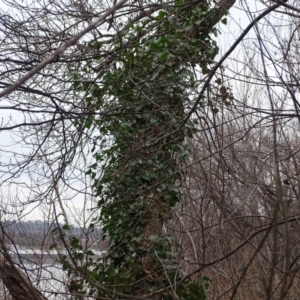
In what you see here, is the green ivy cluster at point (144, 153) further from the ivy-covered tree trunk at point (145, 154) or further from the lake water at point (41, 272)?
the lake water at point (41, 272)

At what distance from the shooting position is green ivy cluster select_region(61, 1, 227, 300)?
530 centimetres

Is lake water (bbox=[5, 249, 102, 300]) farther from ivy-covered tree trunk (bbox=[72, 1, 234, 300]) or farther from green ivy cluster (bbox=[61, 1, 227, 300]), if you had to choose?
ivy-covered tree trunk (bbox=[72, 1, 234, 300])

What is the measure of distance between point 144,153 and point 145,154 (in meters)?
0.07

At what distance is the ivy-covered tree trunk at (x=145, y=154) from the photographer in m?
5.30

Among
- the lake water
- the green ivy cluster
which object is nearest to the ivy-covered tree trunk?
the green ivy cluster

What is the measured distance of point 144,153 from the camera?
5.27 m

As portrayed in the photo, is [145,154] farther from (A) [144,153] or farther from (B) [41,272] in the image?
(B) [41,272]

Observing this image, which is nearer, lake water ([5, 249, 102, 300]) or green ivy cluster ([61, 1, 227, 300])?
lake water ([5, 249, 102, 300])

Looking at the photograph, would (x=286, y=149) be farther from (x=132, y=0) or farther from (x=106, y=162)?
(x=132, y=0)

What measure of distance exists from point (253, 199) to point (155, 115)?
95.8 inches

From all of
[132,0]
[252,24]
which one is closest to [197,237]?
[132,0]

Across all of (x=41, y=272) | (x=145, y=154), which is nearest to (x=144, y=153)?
(x=145, y=154)

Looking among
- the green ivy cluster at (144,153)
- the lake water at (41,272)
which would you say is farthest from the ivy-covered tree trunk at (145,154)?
the lake water at (41,272)

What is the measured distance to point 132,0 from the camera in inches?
237
